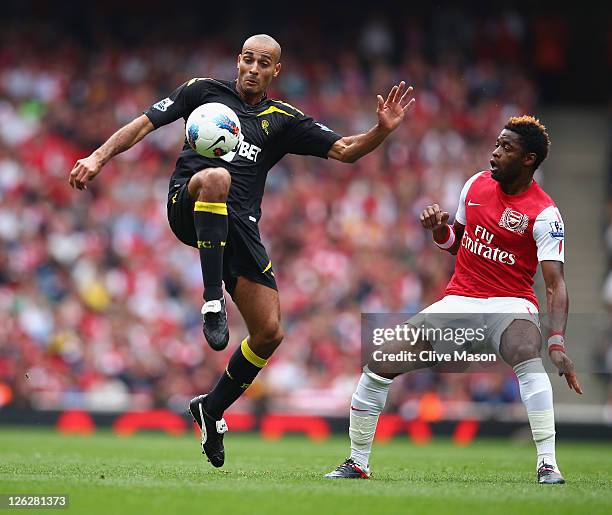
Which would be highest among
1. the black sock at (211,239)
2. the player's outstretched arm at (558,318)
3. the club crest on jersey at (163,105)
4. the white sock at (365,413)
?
the club crest on jersey at (163,105)

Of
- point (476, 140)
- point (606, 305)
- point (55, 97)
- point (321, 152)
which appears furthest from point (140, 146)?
point (321, 152)

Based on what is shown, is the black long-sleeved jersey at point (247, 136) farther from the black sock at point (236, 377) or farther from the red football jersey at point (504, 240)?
the red football jersey at point (504, 240)

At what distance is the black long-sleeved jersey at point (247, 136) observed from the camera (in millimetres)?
8203

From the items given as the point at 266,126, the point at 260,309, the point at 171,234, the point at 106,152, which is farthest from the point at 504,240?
the point at 171,234

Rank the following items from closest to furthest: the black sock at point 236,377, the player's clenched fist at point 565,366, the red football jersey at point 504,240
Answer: the player's clenched fist at point 565,366, the red football jersey at point 504,240, the black sock at point 236,377

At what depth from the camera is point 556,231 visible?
7707mm

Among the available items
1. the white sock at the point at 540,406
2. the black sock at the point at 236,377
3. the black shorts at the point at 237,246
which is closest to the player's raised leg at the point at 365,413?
the white sock at the point at 540,406

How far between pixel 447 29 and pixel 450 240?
558 inches

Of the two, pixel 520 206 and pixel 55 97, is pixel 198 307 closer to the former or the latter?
pixel 55 97

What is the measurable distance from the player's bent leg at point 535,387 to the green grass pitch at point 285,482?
192mm

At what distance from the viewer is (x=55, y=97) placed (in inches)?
794

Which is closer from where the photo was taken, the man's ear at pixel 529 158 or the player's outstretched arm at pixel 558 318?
the player's outstretched arm at pixel 558 318

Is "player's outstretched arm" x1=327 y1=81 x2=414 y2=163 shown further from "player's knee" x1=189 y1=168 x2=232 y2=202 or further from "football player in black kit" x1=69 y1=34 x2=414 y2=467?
"player's knee" x1=189 y1=168 x2=232 y2=202

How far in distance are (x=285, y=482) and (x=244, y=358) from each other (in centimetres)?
127
